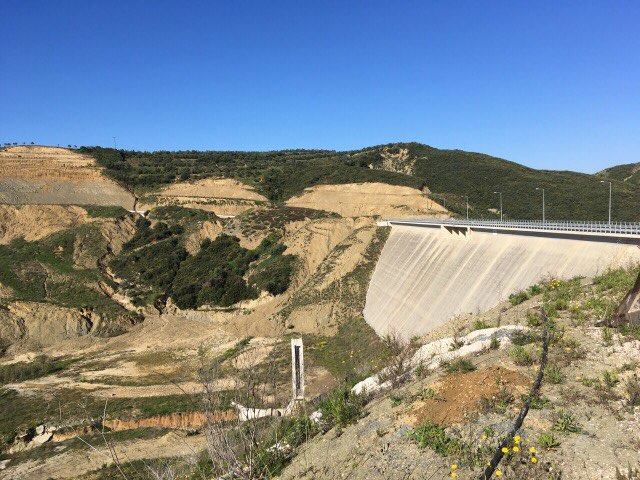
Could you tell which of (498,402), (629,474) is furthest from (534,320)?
(629,474)

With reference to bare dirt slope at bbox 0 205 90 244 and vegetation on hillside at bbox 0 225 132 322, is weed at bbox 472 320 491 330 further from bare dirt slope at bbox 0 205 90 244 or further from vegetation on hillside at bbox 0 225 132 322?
bare dirt slope at bbox 0 205 90 244

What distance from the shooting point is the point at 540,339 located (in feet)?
35.7

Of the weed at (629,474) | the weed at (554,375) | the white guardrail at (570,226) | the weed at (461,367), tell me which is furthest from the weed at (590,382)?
the white guardrail at (570,226)

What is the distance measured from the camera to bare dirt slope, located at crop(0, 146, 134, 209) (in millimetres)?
76312

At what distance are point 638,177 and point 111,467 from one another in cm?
13003

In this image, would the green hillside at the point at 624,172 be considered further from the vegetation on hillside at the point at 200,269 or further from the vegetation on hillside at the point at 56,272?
the vegetation on hillside at the point at 56,272

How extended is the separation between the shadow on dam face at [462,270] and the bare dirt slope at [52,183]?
180 feet

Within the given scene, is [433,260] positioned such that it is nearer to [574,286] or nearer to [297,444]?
[574,286]

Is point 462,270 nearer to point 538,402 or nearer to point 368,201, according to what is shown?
point 538,402

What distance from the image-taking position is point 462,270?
102ft

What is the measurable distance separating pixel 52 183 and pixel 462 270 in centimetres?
7314

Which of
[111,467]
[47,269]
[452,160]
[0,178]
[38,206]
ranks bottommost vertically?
[111,467]

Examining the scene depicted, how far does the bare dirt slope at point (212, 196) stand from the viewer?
256ft

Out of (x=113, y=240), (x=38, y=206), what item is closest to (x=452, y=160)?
(x=113, y=240)
